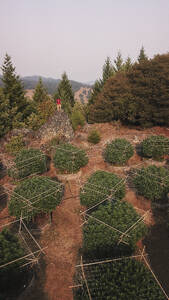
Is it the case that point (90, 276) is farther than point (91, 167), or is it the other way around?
point (91, 167)

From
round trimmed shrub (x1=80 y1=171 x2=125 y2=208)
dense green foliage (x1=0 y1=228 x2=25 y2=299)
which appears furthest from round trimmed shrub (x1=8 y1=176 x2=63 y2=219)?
dense green foliage (x1=0 y1=228 x2=25 y2=299)

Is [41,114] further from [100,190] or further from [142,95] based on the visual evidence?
[100,190]

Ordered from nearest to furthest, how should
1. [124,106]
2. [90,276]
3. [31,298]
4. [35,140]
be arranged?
[90,276] → [31,298] → [35,140] → [124,106]

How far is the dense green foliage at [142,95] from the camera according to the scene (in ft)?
68.8

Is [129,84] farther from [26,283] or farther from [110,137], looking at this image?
[26,283]

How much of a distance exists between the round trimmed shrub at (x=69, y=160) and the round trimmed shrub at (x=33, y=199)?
10.9ft

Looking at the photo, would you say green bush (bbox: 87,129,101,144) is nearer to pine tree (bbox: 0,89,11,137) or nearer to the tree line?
the tree line

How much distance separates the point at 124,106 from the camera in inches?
954

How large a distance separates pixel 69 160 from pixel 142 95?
1423 cm

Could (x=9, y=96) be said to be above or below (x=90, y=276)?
above

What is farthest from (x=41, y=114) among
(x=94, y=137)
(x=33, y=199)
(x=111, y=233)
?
(x=111, y=233)

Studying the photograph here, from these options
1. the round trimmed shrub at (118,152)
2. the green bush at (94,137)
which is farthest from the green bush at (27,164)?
the green bush at (94,137)

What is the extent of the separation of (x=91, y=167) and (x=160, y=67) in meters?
14.3

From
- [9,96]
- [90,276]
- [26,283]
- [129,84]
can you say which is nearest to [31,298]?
[26,283]
